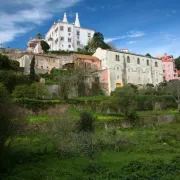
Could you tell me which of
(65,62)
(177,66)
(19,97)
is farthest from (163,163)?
(177,66)

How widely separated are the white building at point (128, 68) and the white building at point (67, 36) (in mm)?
18216

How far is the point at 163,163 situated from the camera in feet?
63.3

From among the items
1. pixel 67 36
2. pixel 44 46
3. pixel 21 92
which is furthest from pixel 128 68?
pixel 21 92

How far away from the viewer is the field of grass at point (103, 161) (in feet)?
54.8

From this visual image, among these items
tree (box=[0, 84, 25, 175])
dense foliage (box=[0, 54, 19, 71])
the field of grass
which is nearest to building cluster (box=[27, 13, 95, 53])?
dense foliage (box=[0, 54, 19, 71])

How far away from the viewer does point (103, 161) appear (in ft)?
65.8

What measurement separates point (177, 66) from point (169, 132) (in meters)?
64.2

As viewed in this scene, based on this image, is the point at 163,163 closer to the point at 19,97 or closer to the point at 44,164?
the point at 44,164

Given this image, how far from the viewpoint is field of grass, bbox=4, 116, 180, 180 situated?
1670 cm

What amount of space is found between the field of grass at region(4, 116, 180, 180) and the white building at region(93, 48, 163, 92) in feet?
101

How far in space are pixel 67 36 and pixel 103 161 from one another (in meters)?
63.6

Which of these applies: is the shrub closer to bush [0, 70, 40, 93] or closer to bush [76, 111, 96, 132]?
bush [0, 70, 40, 93]

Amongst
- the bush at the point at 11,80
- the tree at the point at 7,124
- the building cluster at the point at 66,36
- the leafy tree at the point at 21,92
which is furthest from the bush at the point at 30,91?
the building cluster at the point at 66,36

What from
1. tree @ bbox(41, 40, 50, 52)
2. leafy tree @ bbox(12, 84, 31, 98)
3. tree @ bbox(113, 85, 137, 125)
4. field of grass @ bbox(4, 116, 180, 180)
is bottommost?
field of grass @ bbox(4, 116, 180, 180)
